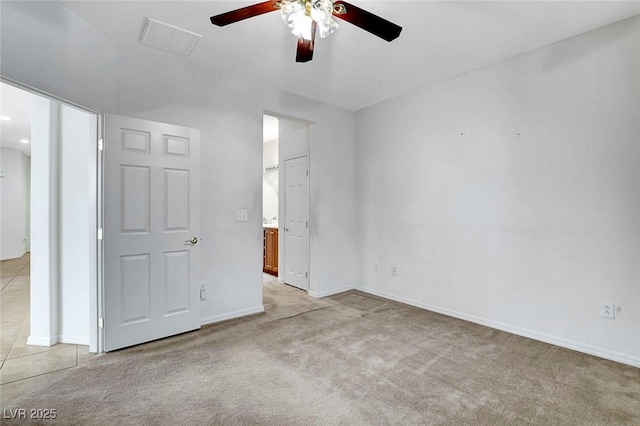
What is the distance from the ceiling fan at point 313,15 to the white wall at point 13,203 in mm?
9108

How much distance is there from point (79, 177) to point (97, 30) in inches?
49.4

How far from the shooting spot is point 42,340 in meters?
2.68

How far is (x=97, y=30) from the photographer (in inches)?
98.2

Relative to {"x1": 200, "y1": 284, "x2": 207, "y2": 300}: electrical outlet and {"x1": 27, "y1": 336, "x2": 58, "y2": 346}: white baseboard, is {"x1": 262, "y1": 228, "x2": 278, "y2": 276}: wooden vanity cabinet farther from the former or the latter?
{"x1": 27, "y1": 336, "x2": 58, "y2": 346}: white baseboard

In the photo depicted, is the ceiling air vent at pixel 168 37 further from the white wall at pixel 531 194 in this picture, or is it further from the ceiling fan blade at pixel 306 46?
the white wall at pixel 531 194

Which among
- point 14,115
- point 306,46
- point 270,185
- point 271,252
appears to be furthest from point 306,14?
point 14,115

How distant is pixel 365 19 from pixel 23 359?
358 centimetres

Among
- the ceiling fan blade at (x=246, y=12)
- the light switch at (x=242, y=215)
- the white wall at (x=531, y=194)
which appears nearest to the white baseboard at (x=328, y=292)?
the white wall at (x=531, y=194)

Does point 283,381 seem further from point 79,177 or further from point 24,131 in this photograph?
point 24,131

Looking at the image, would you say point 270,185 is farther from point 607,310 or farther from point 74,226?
point 607,310

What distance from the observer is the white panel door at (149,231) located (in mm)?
2570

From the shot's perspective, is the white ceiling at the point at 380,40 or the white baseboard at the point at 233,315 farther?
the white baseboard at the point at 233,315

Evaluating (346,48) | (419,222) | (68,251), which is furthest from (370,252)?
(68,251)

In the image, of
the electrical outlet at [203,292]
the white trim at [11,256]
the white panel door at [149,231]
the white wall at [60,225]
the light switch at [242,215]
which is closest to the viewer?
the white panel door at [149,231]
